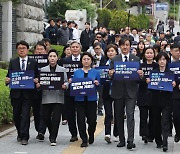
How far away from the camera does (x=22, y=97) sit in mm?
10961

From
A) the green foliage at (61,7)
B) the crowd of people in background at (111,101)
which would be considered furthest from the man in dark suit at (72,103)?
the green foliage at (61,7)

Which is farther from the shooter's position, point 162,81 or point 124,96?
point 124,96

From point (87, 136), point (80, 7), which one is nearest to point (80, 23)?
point (80, 7)

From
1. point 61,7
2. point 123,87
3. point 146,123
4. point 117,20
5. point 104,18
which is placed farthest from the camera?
point 104,18

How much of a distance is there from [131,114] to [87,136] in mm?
1195

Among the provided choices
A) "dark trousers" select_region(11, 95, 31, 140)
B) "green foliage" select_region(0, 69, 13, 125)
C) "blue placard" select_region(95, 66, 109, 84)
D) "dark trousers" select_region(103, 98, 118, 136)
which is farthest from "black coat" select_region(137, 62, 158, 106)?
"green foliage" select_region(0, 69, 13, 125)

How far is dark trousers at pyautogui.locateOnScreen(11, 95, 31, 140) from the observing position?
1086cm

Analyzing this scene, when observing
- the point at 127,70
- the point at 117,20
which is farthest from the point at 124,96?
the point at 117,20

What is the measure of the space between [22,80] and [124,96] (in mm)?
1892

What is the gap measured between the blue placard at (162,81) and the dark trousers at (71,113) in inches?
69.0

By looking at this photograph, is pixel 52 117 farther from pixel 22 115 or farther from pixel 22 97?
pixel 22 97

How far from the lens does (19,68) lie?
11.0m

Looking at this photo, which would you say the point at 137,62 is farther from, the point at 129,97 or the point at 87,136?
the point at 87,136

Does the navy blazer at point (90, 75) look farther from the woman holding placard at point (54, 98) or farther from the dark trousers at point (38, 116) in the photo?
the dark trousers at point (38, 116)
